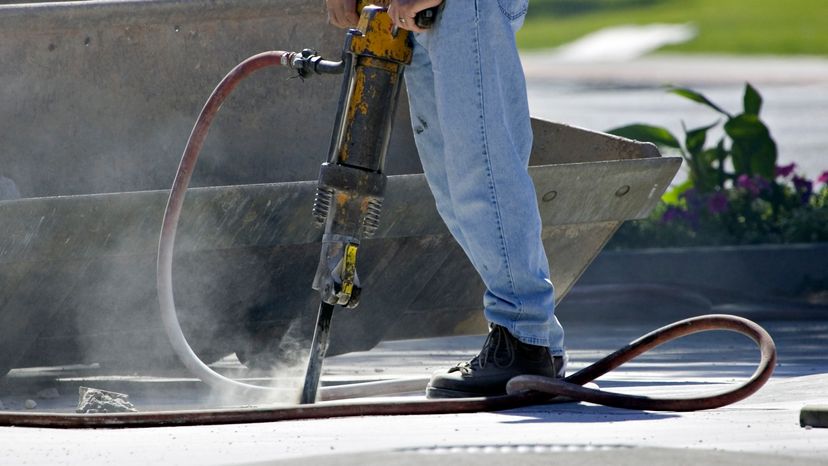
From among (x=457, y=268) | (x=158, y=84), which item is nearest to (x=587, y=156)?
(x=457, y=268)

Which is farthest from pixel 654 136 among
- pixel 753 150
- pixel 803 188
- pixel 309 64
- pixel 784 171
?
pixel 309 64

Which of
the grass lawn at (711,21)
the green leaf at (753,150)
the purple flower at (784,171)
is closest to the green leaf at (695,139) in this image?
the green leaf at (753,150)

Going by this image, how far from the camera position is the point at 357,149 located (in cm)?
385

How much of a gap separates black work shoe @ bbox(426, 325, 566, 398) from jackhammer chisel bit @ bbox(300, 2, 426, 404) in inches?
13.1

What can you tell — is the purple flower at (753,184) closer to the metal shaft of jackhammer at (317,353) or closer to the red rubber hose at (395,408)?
the red rubber hose at (395,408)

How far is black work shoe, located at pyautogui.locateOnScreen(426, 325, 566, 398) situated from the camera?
3.78 meters

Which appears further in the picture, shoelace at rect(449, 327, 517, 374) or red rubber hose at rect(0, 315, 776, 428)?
shoelace at rect(449, 327, 517, 374)

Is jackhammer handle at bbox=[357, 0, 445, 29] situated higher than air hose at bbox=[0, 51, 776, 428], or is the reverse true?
jackhammer handle at bbox=[357, 0, 445, 29]

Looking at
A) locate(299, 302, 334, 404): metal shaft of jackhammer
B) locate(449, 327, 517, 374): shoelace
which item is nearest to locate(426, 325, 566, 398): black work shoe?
locate(449, 327, 517, 374): shoelace

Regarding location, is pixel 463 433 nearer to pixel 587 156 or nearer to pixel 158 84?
pixel 587 156

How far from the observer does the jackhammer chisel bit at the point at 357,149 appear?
12.5ft

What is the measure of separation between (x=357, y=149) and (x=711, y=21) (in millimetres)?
38625

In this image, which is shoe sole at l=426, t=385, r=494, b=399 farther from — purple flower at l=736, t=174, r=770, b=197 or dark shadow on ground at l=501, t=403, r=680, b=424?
purple flower at l=736, t=174, r=770, b=197

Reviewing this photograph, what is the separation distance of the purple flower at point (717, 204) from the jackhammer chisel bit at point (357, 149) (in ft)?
13.6
